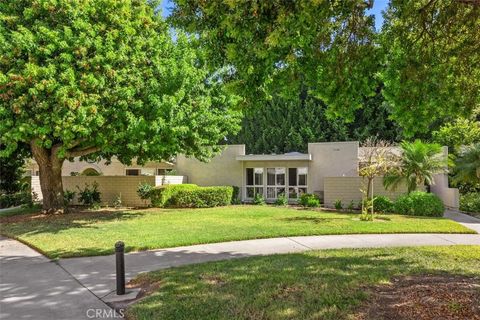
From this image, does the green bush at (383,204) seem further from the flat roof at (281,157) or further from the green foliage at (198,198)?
the green foliage at (198,198)

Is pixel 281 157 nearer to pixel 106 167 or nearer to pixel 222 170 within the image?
pixel 222 170

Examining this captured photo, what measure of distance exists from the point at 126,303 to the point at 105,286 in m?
1.10

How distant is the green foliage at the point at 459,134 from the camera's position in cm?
2249

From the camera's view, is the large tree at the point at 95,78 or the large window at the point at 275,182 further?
the large window at the point at 275,182

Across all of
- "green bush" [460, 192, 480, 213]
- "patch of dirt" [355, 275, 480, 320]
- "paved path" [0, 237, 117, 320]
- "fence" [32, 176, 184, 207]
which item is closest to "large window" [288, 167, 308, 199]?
"fence" [32, 176, 184, 207]

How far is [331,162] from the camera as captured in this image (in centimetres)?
2298

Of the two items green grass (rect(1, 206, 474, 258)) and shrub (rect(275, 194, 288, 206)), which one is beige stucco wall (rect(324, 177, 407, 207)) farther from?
green grass (rect(1, 206, 474, 258))

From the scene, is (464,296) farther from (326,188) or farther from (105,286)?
(326,188)

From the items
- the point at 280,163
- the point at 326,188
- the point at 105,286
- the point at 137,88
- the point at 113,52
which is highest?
the point at 113,52

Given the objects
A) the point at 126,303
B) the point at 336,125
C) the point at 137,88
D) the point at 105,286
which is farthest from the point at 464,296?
the point at 336,125

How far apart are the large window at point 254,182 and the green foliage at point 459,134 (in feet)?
38.6

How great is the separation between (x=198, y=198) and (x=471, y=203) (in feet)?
45.9

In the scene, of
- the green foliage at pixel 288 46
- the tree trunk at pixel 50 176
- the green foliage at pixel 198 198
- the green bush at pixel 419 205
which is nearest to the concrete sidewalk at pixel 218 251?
the green foliage at pixel 288 46

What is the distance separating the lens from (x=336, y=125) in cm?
3416
